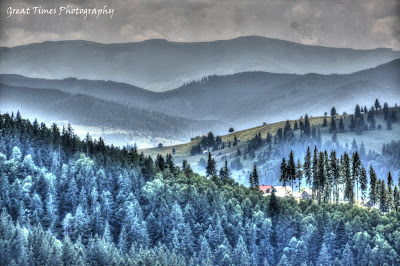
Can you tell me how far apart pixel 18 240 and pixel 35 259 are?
25.6 feet

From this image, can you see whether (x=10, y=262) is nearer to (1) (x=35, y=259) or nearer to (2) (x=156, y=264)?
(1) (x=35, y=259)

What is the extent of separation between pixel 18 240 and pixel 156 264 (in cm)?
3925

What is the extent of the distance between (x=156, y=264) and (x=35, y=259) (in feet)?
110

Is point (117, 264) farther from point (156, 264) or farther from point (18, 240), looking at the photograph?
point (18, 240)

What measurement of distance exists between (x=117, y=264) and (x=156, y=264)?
36.3ft

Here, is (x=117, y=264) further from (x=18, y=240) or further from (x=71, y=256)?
(x=18, y=240)

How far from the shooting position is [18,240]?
647ft

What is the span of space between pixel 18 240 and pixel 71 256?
50.5 ft

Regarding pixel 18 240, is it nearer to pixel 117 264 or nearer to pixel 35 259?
pixel 35 259

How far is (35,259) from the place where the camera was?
194 metres

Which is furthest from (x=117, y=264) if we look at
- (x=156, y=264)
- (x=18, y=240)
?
(x=18, y=240)

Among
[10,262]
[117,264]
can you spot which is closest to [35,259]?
[10,262]

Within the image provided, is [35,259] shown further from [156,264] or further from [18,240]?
[156,264]

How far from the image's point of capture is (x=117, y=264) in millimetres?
199500
